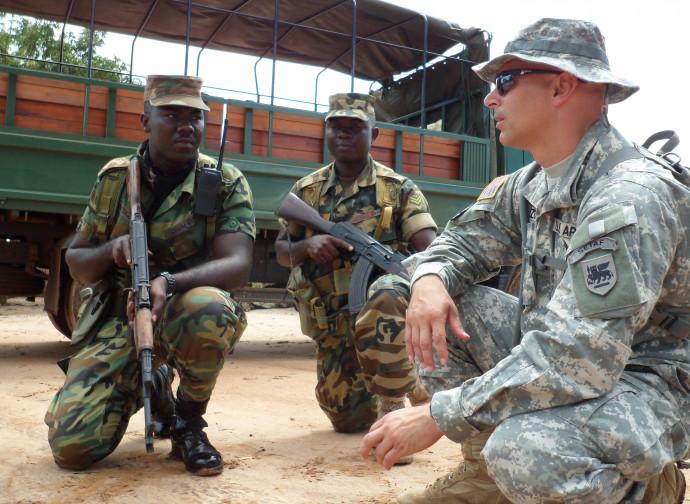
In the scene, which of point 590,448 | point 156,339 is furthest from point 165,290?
point 590,448

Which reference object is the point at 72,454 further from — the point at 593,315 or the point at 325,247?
the point at 593,315

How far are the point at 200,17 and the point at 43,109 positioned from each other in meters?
1.81

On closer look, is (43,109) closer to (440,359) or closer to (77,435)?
(77,435)

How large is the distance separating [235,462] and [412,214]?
155 centimetres

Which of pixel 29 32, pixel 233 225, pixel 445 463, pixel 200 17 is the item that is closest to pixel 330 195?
pixel 233 225

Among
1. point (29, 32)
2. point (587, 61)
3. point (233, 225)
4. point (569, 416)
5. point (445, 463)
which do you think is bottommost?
point (445, 463)

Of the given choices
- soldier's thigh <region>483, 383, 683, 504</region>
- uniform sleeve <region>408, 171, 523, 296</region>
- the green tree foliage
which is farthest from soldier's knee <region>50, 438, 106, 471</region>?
the green tree foliage

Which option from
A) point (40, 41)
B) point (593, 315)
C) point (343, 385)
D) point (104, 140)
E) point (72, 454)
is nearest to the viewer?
point (593, 315)

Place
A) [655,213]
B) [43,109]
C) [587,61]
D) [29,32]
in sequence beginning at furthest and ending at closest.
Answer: [29,32]
[43,109]
[587,61]
[655,213]

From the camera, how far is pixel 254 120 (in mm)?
5555

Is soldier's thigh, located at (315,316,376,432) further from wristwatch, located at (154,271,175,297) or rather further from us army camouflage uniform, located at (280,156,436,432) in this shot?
wristwatch, located at (154,271,175,297)

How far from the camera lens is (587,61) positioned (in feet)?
5.82

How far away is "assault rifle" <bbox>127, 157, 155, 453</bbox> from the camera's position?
240 centimetres

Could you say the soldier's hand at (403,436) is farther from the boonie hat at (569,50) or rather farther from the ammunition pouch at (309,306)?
the ammunition pouch at (309,306)
